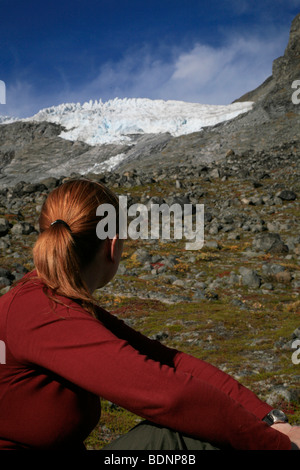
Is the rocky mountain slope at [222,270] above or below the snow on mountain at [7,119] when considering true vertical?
below

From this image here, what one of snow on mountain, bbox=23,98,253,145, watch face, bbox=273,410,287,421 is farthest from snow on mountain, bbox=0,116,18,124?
watch face, bbox=273,410,287,421

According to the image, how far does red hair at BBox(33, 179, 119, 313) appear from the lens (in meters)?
2.26

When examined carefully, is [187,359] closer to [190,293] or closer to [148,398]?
[148,398]

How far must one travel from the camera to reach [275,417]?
108 inches

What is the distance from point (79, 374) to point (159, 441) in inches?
28.3

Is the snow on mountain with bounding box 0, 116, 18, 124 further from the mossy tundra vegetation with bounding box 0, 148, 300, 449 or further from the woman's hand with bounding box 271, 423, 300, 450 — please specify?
the woman's hand with bounding box 271, 423, 300, 450

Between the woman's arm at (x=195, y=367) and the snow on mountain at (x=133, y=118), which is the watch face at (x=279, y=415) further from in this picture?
the snow on mountain at (x=133, y=118)

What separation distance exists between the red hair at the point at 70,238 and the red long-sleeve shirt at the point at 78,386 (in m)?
0.11

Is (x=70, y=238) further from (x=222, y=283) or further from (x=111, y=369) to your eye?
(x=222, y=283)

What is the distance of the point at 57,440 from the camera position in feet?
7.04

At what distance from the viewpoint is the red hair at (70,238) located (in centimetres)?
226

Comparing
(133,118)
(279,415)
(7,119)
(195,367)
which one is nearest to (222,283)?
(195,367)

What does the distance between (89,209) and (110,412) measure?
4420mm

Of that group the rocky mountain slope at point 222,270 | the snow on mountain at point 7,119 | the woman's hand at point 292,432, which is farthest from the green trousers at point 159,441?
the snow on mountain at point 7,119
